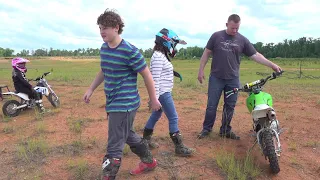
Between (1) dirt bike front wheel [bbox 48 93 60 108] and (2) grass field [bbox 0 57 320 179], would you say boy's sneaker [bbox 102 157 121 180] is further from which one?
(1) dirt bike front wheel [bbox 48 93 60 108]

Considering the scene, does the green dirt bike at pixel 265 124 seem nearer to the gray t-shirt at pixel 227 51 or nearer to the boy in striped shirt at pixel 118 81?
the gray t-shirt at pixel 227 51

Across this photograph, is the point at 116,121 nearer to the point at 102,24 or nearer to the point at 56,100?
the point at 102,24

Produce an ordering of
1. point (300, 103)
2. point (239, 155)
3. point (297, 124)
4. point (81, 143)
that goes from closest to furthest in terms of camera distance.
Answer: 1. point (239, 155)
2. point (81, 143)
3. point (297, 124)
4. point (300, 103)

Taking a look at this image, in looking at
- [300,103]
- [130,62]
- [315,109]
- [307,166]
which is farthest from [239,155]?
[300,103]

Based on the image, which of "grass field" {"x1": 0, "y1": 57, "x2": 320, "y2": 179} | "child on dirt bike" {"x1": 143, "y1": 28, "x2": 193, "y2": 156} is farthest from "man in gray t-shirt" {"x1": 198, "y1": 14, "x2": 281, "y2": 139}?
"child on dirt bike" {"x1": 143, "y1": 28, "x2": 193, "y2": 156}

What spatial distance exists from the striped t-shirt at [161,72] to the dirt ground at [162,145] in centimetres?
96

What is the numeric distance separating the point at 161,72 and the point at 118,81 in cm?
99

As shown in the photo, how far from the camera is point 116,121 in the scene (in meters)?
3.34

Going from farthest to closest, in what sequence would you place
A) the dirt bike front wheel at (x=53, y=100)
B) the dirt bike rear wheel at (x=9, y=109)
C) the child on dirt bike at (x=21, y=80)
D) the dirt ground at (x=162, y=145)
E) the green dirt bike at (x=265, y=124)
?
the dirt bike front wheel at (x=53, y=100), the child on dirt bike at (x=21, y=80), the dirt bike rear wheel at (x=9, y=109), the dirt ground at (x=162, y=145), the green dirt bike at (x=265, y=124)

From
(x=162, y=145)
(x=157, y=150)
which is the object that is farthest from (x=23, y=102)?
(x=157, y=150)

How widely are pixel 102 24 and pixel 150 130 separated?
1988mm

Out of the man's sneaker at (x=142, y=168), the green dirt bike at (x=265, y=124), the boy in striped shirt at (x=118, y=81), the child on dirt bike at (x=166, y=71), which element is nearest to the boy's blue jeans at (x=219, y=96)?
→ the green dirt bike at (x=265, y=124)

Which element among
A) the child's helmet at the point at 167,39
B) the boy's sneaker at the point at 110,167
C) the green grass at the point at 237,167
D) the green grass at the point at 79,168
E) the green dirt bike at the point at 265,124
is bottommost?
the green grass at the point at 79,168

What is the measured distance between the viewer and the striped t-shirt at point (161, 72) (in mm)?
4086
